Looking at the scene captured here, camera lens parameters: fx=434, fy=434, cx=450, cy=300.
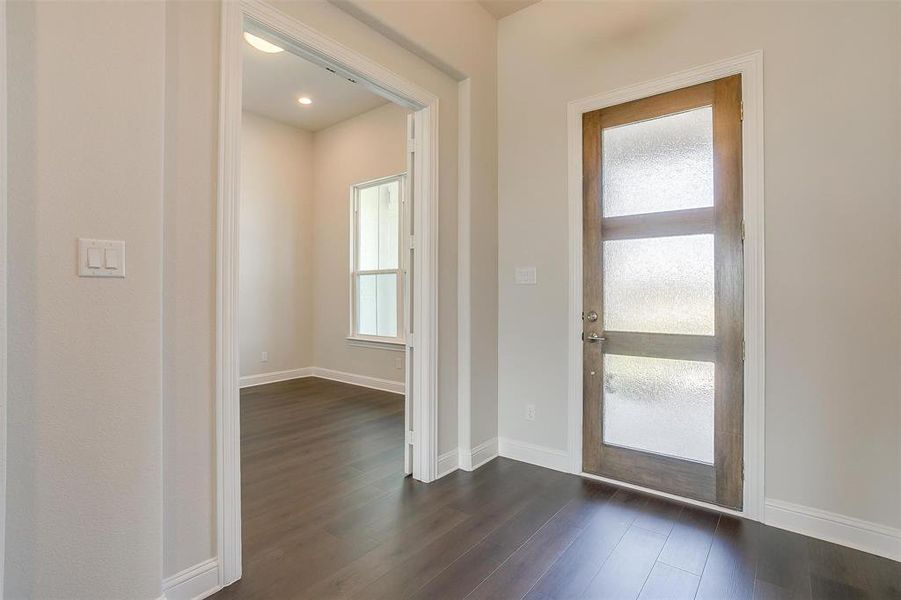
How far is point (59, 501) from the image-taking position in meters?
1.35

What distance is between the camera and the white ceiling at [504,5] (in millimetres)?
3125

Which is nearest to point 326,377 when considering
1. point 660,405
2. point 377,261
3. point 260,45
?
point 377,261

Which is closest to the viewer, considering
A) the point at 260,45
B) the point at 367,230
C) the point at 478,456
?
the point at 478,456

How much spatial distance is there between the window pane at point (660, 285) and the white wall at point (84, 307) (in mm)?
2468

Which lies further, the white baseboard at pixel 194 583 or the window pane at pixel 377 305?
the window pane at pixel 377 305

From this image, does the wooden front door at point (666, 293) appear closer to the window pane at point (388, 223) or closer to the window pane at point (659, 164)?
the window pane at point (659, 164)

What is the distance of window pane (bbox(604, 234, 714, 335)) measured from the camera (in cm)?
252

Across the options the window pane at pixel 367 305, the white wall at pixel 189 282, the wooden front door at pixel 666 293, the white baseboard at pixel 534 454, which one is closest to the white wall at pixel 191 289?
the white wall at pixel 189 282

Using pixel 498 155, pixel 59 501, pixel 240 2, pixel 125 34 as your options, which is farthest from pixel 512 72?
pixel 59 501

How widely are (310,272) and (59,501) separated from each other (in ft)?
17.1

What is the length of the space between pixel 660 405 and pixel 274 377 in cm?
493

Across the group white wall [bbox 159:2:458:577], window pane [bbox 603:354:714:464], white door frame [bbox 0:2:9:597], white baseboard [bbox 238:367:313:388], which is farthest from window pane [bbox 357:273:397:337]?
white door frame [bbox 0:2:9:597]

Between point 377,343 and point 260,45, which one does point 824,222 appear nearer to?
point 260,45

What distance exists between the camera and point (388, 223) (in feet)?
18.5
